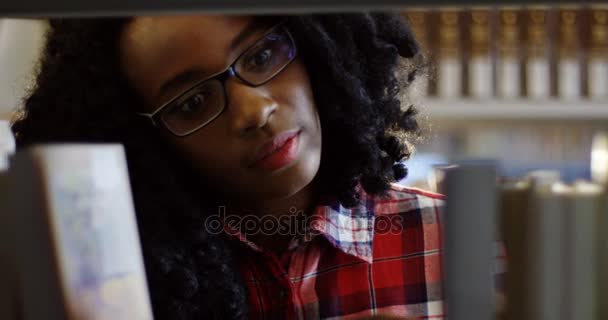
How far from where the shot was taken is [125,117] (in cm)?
74

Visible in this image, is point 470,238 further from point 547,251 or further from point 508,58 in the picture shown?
point 508,58

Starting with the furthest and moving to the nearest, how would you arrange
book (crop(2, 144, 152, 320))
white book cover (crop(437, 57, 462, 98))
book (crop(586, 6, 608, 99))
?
white book cover (crop(437, 57, 462, 98)), book (crop(586, 6, 608, 99)), book (crop(2, 144, 152, 320))

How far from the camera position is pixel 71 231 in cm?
56

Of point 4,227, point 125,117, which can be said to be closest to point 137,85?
point 125,117

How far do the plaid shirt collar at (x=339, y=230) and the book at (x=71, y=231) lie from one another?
0.62 feet

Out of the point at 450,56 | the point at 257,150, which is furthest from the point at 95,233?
the point at 450,56

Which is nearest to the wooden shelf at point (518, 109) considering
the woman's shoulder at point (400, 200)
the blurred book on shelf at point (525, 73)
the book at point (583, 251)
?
the blurred book on shelf at point (525, 73)

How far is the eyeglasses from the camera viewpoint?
0.71 meters

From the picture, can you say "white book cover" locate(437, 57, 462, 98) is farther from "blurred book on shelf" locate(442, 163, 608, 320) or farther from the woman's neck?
"blurred book on shelf" locate(442, 163, 608, 320)

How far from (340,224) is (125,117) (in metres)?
0.23

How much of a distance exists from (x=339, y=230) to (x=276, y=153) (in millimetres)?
111

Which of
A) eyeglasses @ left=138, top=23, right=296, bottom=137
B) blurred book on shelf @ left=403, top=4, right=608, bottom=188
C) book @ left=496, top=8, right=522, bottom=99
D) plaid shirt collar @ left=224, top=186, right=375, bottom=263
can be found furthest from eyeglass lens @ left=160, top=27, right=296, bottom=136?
book @ left=496, top=8, right=522, bottom=99

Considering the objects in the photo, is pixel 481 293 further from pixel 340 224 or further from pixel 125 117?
pixel 125 117

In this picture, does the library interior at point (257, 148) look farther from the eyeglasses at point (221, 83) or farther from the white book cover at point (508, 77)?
the white book cover at point (508, 77)
